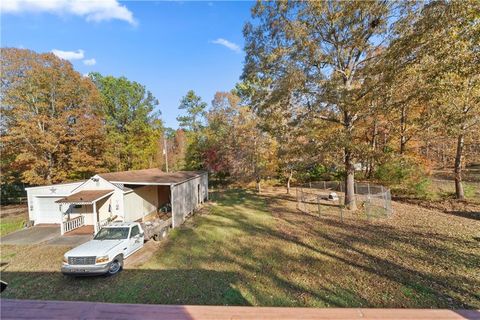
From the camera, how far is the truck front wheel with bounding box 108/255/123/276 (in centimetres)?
676

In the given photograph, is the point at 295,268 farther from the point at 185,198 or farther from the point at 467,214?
the point at 467,214

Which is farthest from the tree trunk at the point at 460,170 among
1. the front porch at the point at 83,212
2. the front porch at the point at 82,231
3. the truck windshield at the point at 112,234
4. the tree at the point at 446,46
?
the front porch at the point at 82,231

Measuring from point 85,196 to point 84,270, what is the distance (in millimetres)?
6421

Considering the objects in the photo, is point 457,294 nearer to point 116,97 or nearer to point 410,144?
point 410,144

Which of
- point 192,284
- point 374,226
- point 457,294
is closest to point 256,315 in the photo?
point 192,284

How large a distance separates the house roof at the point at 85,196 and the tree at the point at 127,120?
1270 centimetres

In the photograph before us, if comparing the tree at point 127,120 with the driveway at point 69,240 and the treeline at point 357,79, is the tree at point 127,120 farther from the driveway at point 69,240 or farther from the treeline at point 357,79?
the treeline at point 357,79

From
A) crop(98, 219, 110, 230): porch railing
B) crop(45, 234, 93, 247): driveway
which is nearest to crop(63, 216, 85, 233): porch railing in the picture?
crop(45, 234, 93, 247): driveway

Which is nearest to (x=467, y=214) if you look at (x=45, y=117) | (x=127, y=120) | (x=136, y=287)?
(x=136, y=287)

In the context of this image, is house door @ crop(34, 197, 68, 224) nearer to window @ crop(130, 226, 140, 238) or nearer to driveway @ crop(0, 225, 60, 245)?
driveway @ crop(0, 225, 60, 245)

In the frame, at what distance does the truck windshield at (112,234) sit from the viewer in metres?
7.75

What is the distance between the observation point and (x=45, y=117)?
16516 millimetres

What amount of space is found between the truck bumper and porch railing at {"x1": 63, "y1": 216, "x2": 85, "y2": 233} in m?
6.45

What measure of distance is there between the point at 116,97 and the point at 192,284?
84.1 ft
